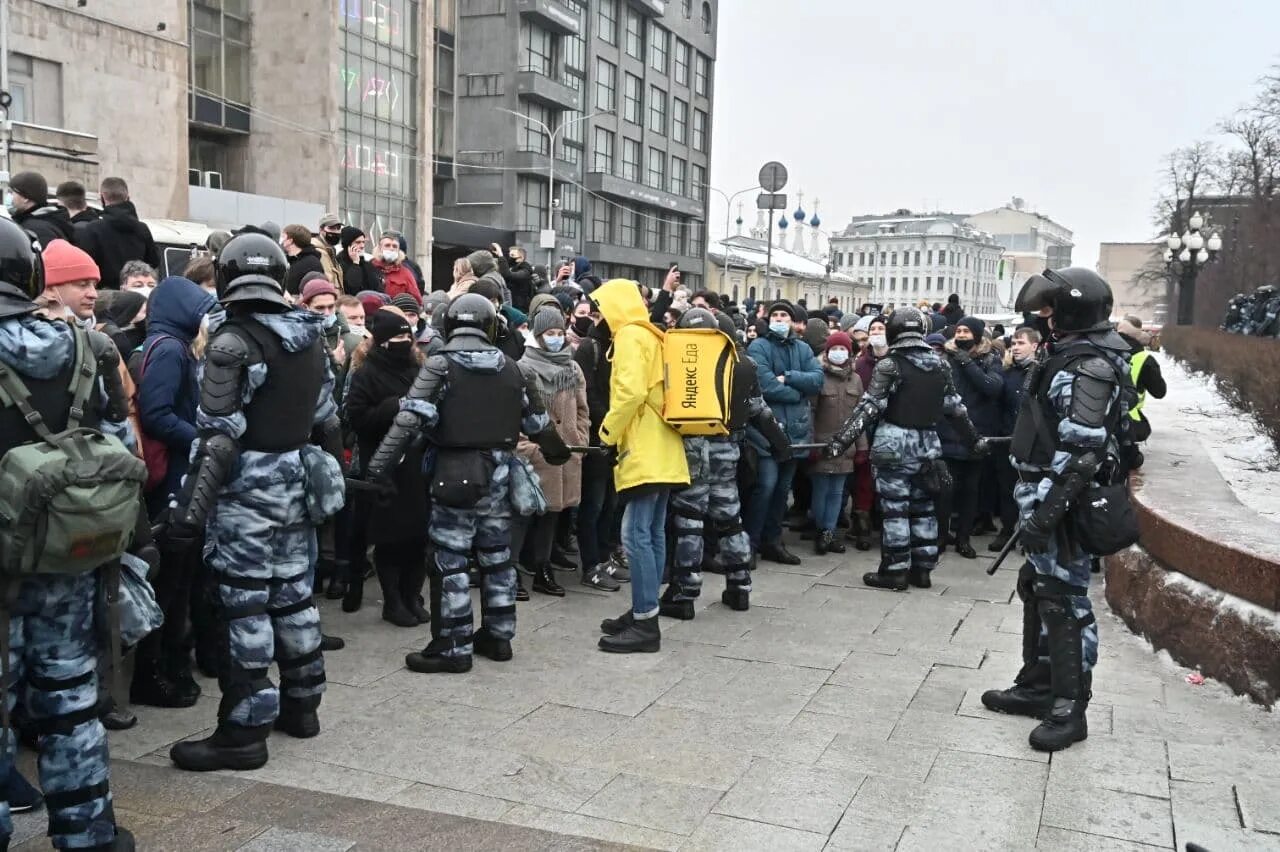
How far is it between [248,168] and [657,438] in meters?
34.2

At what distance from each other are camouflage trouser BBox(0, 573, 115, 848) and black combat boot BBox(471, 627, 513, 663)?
264 centimetres

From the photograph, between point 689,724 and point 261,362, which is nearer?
point 261,362

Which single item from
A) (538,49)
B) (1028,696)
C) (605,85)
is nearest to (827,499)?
(1028,696)

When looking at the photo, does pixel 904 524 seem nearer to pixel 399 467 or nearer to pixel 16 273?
pixel 399 467

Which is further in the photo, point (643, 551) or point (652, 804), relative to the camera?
point (643, 551)

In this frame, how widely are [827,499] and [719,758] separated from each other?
197 inches

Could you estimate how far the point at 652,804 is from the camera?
4.24m

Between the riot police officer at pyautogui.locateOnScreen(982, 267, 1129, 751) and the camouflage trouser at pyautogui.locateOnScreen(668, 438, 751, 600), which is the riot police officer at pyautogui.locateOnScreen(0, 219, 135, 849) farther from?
the camouflage trouser at pyautogui.locateOnScreen(668, 438, 751, 600)

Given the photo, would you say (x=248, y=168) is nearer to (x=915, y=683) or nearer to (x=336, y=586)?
(x=336, y=586)

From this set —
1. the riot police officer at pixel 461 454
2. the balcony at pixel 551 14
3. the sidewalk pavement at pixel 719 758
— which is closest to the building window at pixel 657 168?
the balcony at pixel 551 14

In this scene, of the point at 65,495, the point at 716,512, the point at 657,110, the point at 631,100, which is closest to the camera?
the point at 65,495

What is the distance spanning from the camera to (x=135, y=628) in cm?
372

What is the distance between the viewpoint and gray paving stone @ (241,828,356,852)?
3699 millimetres

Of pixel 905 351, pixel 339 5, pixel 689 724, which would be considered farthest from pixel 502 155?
pixel 689 724
